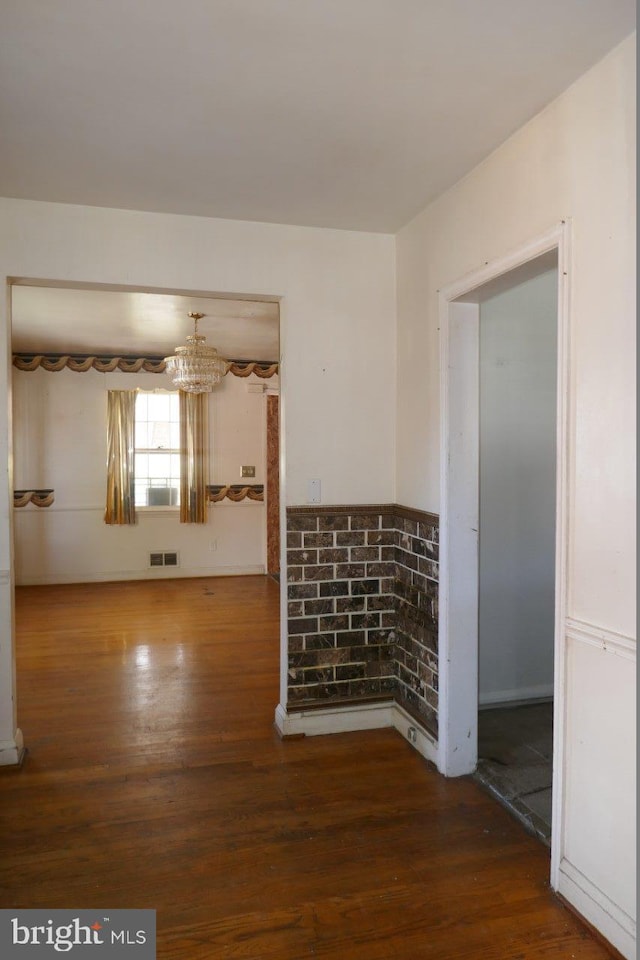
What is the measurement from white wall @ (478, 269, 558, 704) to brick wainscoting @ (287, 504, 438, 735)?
51cm

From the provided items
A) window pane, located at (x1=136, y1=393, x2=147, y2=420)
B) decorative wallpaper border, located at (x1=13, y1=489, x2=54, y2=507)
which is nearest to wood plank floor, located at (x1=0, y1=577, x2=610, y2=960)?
decorative wallpaper border, located at (x1=13, y1=489, x2=54, y2=507)

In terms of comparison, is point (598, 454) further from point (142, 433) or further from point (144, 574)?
point (144, 574)

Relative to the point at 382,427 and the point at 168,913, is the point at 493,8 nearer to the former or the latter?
the point at 382,427

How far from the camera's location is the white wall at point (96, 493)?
6992 millimetres

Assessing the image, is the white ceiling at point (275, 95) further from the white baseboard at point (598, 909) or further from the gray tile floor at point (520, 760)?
the gray tile floor at point (520, 760)

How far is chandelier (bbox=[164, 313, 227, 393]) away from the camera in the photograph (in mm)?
5293

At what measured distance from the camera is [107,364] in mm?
7090

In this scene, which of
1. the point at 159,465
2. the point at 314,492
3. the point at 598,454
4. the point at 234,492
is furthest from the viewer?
the point at 234,492

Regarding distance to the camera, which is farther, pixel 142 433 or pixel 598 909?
pixel 142 433

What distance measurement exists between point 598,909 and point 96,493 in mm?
6405

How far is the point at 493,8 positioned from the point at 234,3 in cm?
69

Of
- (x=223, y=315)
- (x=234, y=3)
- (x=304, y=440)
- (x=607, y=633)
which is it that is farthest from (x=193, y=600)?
(x=234, y=3)

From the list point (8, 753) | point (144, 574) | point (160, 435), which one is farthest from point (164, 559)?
point (8, 753)

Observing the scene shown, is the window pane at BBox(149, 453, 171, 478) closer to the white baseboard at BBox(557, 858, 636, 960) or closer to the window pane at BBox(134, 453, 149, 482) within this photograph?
the window pane at BBox(134, 453, 149, 482)
